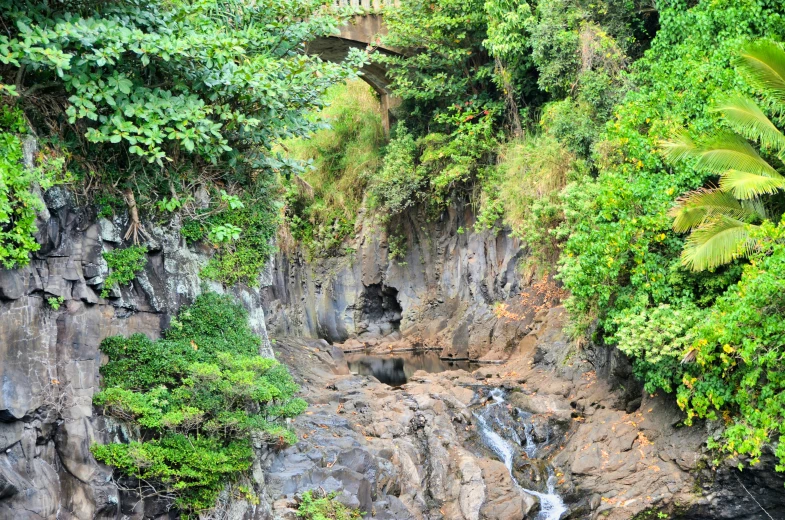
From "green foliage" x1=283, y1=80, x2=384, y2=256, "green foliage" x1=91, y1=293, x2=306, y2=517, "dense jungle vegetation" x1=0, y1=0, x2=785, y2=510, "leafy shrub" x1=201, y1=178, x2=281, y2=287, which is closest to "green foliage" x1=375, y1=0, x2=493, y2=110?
"dense jungle vegetation" x1=0, y1=0, x2=785, y2=510

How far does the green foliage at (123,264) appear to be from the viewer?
1038 cm

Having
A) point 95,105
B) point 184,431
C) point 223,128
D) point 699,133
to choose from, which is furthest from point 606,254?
point 95,105

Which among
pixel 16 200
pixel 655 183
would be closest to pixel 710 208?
pixel 655 183

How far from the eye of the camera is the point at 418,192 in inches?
928

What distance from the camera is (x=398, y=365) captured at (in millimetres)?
22438

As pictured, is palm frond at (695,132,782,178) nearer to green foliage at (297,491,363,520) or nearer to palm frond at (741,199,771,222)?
palm frond at (741,199,771,222)

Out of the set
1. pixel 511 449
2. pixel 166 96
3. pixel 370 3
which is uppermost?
pixel 370 3

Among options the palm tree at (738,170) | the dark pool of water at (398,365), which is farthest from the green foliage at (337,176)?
the palm tree at (738,170)

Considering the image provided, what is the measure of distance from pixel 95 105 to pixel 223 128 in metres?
2.02

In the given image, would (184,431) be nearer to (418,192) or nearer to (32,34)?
(32,34)

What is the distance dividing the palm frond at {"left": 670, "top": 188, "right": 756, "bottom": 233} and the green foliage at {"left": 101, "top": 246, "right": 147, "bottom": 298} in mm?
8405

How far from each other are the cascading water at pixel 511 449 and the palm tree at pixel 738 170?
15.1 feet

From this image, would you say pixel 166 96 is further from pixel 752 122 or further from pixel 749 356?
pixel 749 356

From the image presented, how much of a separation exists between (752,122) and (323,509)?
8.62 metres
